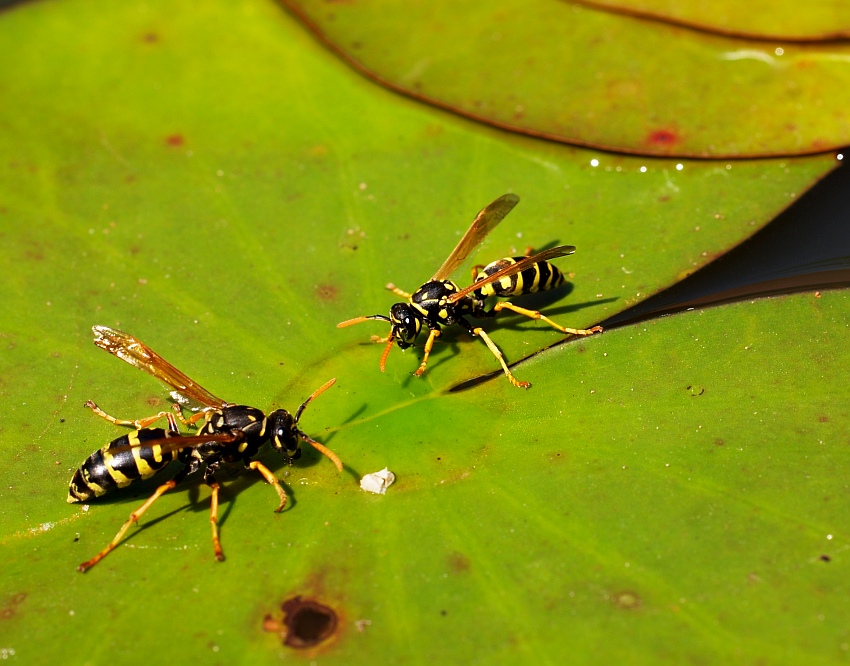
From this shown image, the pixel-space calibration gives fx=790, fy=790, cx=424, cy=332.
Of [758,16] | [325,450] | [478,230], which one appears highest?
[758,16]

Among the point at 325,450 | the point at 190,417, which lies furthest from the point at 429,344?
the point at 190,417

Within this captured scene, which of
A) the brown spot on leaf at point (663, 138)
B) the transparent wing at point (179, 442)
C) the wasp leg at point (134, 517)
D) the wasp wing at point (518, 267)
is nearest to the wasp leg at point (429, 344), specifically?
the wasp wing at point (518, 267)

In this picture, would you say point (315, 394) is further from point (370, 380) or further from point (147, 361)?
point (147, 361)

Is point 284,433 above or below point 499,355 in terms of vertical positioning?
below

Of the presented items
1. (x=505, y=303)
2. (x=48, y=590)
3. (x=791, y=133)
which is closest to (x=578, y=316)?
(x=505, y=303)

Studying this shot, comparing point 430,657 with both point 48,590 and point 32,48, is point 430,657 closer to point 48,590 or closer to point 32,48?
point 48,590

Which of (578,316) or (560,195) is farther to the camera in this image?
(560,195)

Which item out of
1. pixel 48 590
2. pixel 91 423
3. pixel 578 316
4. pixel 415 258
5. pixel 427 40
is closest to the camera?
pixel 48 590
